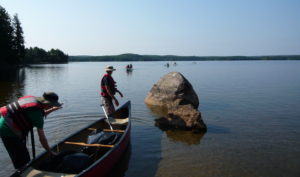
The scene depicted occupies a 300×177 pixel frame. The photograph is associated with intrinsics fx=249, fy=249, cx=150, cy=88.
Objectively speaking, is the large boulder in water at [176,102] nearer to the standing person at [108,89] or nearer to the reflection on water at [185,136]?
the reflection on water at [185,136]

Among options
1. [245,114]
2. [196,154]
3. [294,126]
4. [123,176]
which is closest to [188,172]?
[196,154]

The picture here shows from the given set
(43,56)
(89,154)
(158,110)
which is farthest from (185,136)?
(43,56)

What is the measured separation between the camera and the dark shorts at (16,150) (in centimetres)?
534

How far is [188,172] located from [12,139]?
15.6 feet

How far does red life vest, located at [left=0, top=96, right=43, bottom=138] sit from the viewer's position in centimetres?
504

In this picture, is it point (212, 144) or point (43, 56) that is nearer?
point (212, 144)

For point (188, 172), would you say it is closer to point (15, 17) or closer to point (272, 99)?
point (272, 99)

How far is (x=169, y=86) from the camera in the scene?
52.0 feet

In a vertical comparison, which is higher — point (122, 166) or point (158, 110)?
point (158, 110)

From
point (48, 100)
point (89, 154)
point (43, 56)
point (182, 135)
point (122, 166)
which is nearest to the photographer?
point (48, 100)

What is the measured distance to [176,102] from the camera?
1422 cm

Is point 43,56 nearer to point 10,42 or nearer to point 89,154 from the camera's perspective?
point 10,42

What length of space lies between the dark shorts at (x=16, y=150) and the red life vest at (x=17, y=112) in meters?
0.27

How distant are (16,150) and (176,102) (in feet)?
32.2
